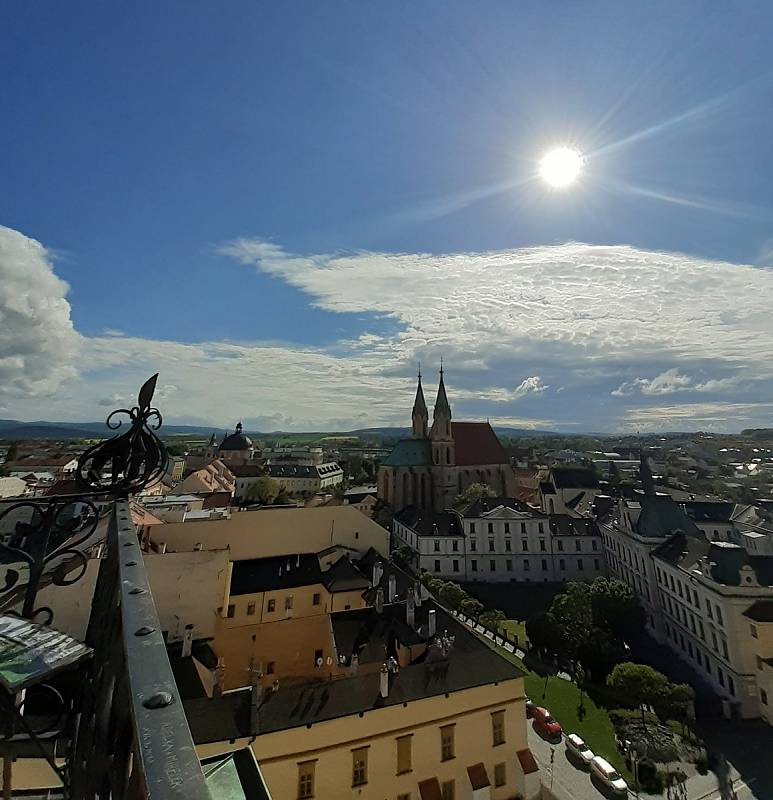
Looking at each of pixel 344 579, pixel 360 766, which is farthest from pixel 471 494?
pixel 360 766

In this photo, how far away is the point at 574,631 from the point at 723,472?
123m

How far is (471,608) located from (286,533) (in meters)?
14.0

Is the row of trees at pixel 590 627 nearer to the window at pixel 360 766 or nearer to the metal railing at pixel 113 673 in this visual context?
the window at pixel 360 766

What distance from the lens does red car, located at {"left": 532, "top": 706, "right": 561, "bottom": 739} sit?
2036cm

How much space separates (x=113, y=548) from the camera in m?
3.26

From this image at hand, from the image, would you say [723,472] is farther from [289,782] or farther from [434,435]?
[289,782]

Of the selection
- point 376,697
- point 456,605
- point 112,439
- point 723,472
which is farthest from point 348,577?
point 723,472

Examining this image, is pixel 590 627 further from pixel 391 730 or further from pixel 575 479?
pixel 575 479

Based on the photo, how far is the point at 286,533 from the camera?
109 feet

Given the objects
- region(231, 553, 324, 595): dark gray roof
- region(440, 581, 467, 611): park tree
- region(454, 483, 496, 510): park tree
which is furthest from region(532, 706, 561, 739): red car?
region(454, 483, 496, 510): park tree

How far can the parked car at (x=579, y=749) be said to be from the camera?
18.8 m

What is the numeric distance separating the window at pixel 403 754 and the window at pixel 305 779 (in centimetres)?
270

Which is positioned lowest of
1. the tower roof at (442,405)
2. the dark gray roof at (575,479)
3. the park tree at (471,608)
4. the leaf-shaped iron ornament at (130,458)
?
the park tree at (471,608)

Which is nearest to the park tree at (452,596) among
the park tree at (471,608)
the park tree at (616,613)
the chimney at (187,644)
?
the park tree at (471,608)
